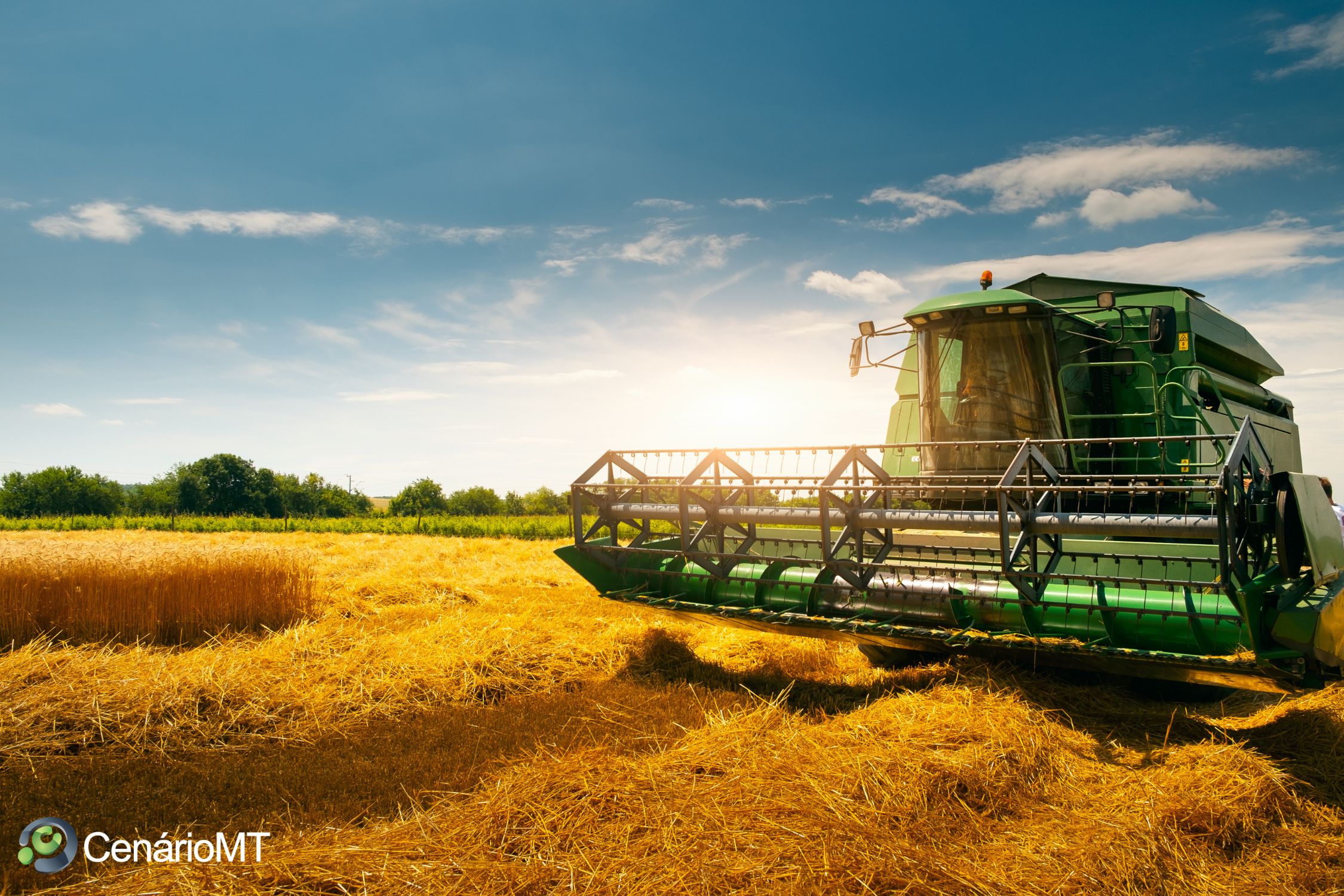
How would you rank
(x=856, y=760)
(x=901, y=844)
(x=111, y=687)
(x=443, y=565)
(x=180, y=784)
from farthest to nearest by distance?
(x=443, y=565) → (x=111, y=687) → (x=180, y=784) → (x=856, y=760) → (x=901, y=844)

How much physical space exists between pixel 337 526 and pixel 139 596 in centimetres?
2711

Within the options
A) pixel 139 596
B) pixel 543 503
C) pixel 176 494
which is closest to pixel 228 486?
pixel 176 494

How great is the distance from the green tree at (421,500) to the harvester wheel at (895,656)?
47688mm

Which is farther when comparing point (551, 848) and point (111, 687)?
point (111, 687)

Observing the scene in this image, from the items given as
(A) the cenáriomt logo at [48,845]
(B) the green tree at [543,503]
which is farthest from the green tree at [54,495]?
(A) the cenáriomt logo at [48,845]

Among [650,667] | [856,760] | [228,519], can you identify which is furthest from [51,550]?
[228,519]

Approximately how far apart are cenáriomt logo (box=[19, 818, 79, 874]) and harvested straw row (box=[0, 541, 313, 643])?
4.81 metres

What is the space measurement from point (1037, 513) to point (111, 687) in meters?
6.18

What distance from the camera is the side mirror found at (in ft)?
17.5

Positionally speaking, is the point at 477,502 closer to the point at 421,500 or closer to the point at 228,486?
the point at 421,500

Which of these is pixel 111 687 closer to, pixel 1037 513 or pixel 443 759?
pixel 443 759

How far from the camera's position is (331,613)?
8.97 meters

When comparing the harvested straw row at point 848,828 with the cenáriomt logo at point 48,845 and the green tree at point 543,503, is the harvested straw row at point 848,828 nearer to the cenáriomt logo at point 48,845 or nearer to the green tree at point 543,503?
the cenáriomt logo at point 48,845

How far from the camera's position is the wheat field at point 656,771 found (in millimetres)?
2947
